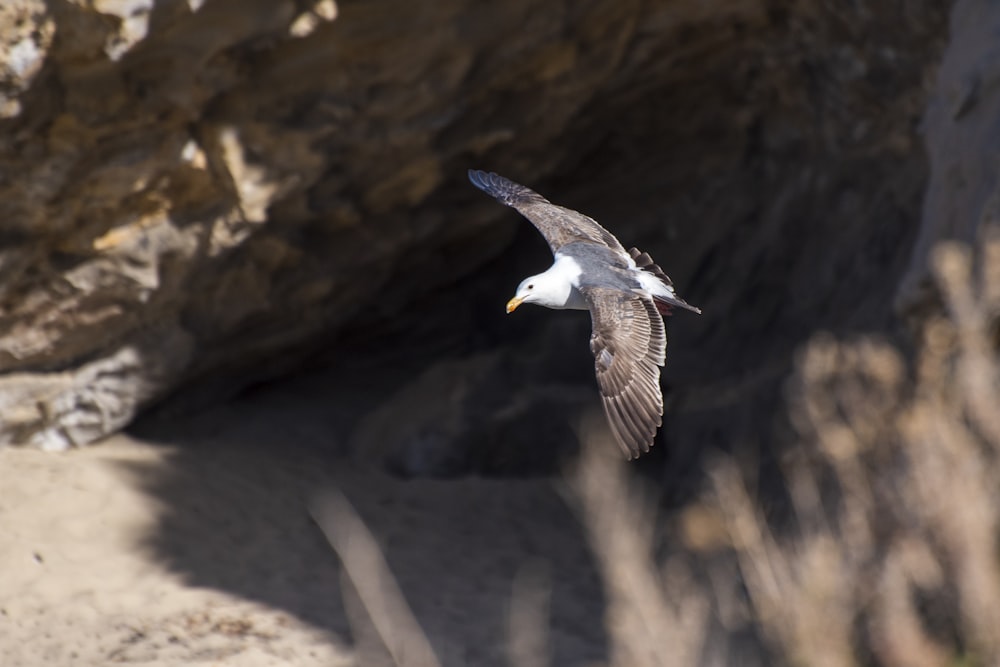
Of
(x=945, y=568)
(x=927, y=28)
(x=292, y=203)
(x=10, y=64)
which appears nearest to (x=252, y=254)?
(x=292, y=203)

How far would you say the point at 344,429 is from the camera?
830 cm

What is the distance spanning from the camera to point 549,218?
621cm

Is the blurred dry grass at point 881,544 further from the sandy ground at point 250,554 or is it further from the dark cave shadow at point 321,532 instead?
the sandy ground at point 250,554

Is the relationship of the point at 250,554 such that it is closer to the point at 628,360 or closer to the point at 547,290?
the point at 547,290

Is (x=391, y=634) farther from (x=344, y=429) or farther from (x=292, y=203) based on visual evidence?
(x=344, y=429)

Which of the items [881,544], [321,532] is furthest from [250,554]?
[881,544]

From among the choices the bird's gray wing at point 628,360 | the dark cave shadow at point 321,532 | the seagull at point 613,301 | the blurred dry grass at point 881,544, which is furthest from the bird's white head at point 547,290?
the dark cave shadow at point 321,532

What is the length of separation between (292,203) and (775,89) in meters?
3.02

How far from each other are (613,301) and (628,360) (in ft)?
1.17

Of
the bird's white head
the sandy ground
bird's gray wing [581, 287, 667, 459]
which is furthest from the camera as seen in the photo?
the sandy ground

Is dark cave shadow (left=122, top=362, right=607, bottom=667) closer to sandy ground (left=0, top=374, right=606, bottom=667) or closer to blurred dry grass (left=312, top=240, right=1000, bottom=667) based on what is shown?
sandy ground (left=0, top=374, right=606, bottom=667)

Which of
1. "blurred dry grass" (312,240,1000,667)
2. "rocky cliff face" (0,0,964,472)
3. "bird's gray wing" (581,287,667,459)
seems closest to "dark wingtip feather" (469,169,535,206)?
"rocky cliff face" (0,0,964,472)

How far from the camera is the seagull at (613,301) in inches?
183

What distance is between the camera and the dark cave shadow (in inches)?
249
